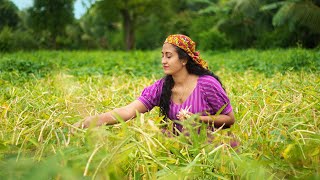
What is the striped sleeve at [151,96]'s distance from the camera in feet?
6.79

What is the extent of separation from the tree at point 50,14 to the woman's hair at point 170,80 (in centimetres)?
1193

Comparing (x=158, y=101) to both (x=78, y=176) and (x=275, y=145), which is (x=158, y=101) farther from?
(x=78, y=176)

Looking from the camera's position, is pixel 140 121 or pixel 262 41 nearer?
pixel 140 121

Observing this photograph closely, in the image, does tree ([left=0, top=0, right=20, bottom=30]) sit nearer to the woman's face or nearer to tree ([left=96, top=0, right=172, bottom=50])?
A: tree ([left=96, top=0, right=172, bottom=50])

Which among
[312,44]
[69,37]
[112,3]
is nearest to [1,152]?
[312,44]

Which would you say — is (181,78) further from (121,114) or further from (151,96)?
(121,114)

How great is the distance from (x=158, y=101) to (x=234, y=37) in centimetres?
1362

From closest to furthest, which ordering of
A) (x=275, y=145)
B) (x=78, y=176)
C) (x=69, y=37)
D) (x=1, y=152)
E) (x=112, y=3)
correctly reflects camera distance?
1. (x=78, y=176)
2. (x=1, y=152)
3. (x=275, y=145)
4. (x=112, y=3)
5. (x=69, y=37)

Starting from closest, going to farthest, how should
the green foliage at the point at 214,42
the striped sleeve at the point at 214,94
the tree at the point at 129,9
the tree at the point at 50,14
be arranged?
the striped sleeve at the point at 214,94, the green foliage at the point at 214,42, the tree at the point at 50,14, the tree at the point at 129,9

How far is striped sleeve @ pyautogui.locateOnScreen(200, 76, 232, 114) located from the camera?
2012mm

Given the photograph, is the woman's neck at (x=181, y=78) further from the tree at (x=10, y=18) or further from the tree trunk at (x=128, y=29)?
the tree at (x=10, y=18)

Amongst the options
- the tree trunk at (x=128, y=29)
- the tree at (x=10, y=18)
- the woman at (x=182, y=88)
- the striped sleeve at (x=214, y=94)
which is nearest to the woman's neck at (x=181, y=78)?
the woman at (x=182, y=88)

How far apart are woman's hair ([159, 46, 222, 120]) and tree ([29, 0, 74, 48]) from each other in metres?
11.9

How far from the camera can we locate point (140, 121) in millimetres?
1117
